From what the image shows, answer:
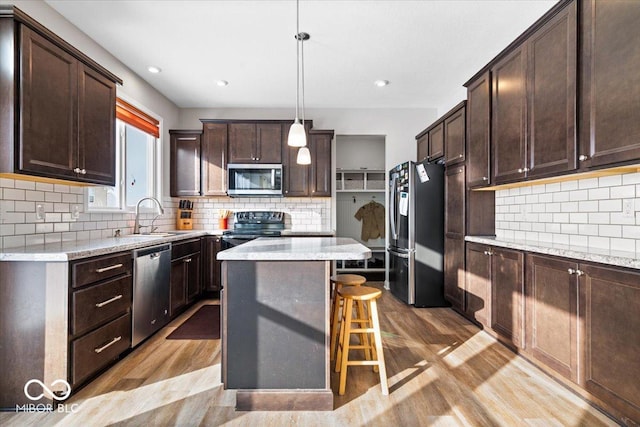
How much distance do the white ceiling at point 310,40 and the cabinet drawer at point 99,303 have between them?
2.09 meters

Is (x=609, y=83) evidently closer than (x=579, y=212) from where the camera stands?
Yes

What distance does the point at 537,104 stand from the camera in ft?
7.33

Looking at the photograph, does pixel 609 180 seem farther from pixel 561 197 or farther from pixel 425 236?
pixel 425 236

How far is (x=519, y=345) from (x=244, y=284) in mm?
2055

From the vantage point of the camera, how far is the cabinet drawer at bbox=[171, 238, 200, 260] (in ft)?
10.5

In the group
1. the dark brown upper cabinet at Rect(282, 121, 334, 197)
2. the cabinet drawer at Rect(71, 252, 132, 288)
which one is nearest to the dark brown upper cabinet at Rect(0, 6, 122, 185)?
the cabinet drawer at Rect(71, 252, 132, 288)

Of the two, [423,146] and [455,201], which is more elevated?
[423,146]

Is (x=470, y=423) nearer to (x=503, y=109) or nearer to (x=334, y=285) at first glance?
(x=334, y=285)

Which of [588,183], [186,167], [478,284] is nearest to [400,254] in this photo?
[478,284]

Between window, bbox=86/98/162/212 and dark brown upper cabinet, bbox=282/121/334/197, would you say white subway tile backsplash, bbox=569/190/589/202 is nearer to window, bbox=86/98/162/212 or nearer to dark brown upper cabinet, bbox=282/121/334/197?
dark brown upper cabinet, bbox=282/121/334/197

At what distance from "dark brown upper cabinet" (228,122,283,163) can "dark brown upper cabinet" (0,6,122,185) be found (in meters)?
1.79

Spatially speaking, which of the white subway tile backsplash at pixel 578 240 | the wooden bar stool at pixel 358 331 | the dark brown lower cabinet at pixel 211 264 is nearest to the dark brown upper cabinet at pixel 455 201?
the white subway tile backsplash at pixel 578 240

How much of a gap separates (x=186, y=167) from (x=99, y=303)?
2.55m

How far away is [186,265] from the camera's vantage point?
3.49 m
